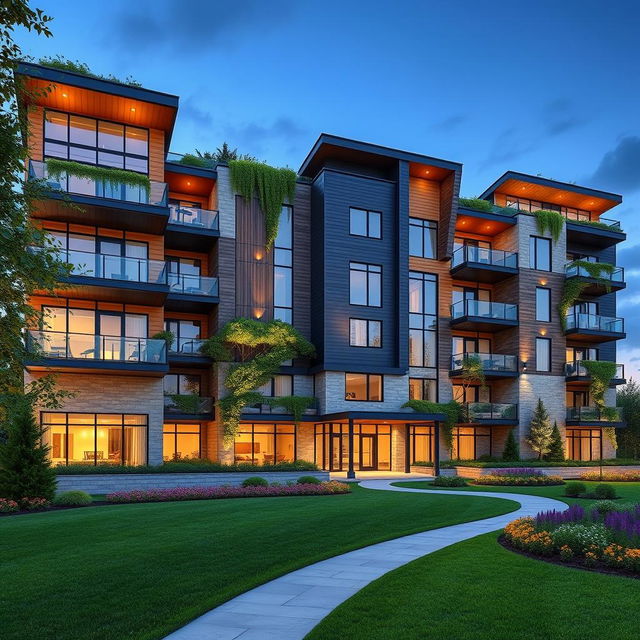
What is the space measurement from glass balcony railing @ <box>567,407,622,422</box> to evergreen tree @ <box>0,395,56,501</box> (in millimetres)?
30007

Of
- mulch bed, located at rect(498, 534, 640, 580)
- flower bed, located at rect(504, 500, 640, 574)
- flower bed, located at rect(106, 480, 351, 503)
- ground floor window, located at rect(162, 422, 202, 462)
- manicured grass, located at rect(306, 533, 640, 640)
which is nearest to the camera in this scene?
manicured grass, located at rect(306, 533, 640, 640)

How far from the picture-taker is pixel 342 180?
32562 millimetres

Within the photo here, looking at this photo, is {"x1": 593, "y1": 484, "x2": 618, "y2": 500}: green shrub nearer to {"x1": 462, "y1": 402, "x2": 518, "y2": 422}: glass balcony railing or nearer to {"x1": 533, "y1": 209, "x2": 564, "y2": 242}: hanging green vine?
{"x1": 462, "y1": 402, "x2": 518, "y2": 422}: glass balcony railing

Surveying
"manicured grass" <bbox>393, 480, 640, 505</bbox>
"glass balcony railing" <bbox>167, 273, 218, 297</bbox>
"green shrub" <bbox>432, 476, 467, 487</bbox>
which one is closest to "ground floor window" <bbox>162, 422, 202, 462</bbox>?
"glass balcony railing" <bbox>167, 273, 218, 297</bbox>

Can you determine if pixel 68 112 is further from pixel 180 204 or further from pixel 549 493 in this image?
pixel 549 493

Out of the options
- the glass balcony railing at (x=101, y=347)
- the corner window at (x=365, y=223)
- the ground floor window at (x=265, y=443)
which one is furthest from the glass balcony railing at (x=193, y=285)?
the corner window at (x=365, y=223)

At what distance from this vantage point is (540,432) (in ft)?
113

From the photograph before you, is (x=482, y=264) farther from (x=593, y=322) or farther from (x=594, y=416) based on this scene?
(x=594, y=416)

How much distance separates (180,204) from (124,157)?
→ 4665 millimetres

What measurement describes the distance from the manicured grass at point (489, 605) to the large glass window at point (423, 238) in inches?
1082

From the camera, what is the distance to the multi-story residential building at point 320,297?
83.9ft

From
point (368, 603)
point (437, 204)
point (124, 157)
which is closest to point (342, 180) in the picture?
point (437, 204)

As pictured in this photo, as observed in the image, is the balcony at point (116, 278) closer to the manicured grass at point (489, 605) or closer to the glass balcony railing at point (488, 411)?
the glass balcony railing at point (488, 411)

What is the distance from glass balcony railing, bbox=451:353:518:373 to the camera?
115 feet
